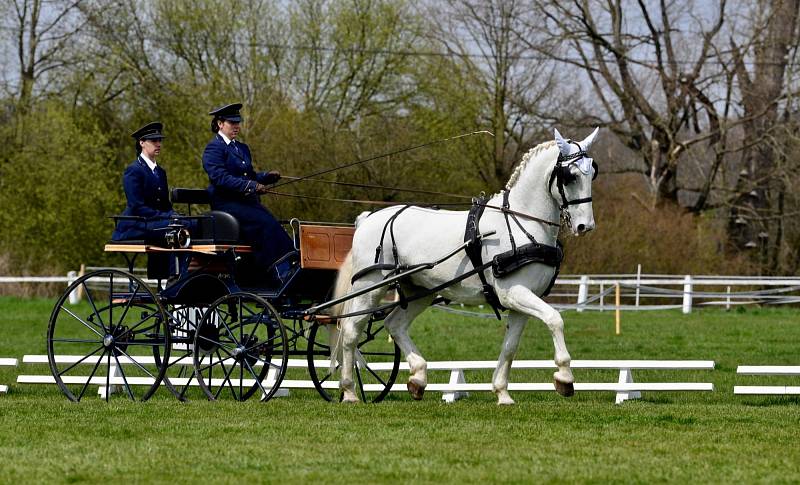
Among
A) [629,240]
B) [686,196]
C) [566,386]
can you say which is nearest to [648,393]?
[566,386]

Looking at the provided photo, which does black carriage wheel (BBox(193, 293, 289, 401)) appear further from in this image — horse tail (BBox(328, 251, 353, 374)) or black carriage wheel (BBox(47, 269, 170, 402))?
horse tail (BBox(328, 251, 353, 374))

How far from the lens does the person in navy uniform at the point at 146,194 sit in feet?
38.0

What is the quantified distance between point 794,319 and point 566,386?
17.3 metres

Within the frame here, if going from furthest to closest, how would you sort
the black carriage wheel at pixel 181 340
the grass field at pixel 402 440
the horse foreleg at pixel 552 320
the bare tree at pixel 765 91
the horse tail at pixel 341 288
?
1. the bare tree at pixel 765 91
2. the black carriage wheel at pixel 181 340
3. the horse tail at pixel 341 288
4. the horse foreleg at pixel 552 320
5. the grass field at pixel 402 440

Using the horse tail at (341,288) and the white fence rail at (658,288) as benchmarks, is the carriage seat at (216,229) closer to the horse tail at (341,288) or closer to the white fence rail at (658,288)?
the horse tail at (341,288)

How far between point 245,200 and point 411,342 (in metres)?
1.83

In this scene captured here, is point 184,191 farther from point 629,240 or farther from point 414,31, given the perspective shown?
point 414,31

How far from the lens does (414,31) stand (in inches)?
1491

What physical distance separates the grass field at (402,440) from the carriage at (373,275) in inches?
18.9

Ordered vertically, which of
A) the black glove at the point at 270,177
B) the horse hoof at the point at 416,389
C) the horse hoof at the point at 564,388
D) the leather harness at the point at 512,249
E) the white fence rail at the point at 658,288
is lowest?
the white fence rail at the point at 658,288

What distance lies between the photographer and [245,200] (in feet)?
37.6

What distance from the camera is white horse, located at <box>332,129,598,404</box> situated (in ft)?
33.1

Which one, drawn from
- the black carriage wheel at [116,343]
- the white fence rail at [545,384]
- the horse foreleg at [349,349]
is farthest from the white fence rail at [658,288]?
the horse foreleg at [349,349]

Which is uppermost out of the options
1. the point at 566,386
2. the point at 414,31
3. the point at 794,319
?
the point at 414,31
